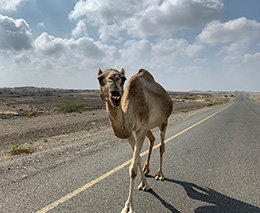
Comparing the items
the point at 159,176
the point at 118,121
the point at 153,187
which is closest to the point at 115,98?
the point at 118,121

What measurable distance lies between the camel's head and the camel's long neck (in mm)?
193

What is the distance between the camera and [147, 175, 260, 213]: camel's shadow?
11.1ft

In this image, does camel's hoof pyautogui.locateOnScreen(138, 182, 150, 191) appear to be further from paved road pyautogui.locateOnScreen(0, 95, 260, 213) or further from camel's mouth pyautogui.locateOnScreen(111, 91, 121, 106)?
camel's mouth pyautogui.locateOnScreen(111, 91, 121, 106)

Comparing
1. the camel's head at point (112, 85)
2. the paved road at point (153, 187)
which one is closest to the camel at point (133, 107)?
the camel's head at point (112, 85)

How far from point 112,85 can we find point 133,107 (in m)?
0.93

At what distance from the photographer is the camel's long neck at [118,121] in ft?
9.66

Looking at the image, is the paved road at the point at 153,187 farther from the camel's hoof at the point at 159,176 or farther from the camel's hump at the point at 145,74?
the camel's hump at the point at 145,74

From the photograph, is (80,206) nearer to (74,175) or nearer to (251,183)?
(74,175)

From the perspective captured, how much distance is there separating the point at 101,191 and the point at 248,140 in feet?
25.1

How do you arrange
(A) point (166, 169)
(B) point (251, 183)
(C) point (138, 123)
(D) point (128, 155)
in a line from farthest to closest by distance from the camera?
1. (D) point (128, 155)
2. (A) point (166, 169)
3. (B) point (251, 183)
4. (C) point (138, 123)

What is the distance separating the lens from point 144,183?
4.01 metres

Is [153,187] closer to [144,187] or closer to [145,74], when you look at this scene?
[144,187]

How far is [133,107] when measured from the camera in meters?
3.45

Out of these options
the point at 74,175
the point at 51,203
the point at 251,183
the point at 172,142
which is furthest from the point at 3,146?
the point at 251,183
